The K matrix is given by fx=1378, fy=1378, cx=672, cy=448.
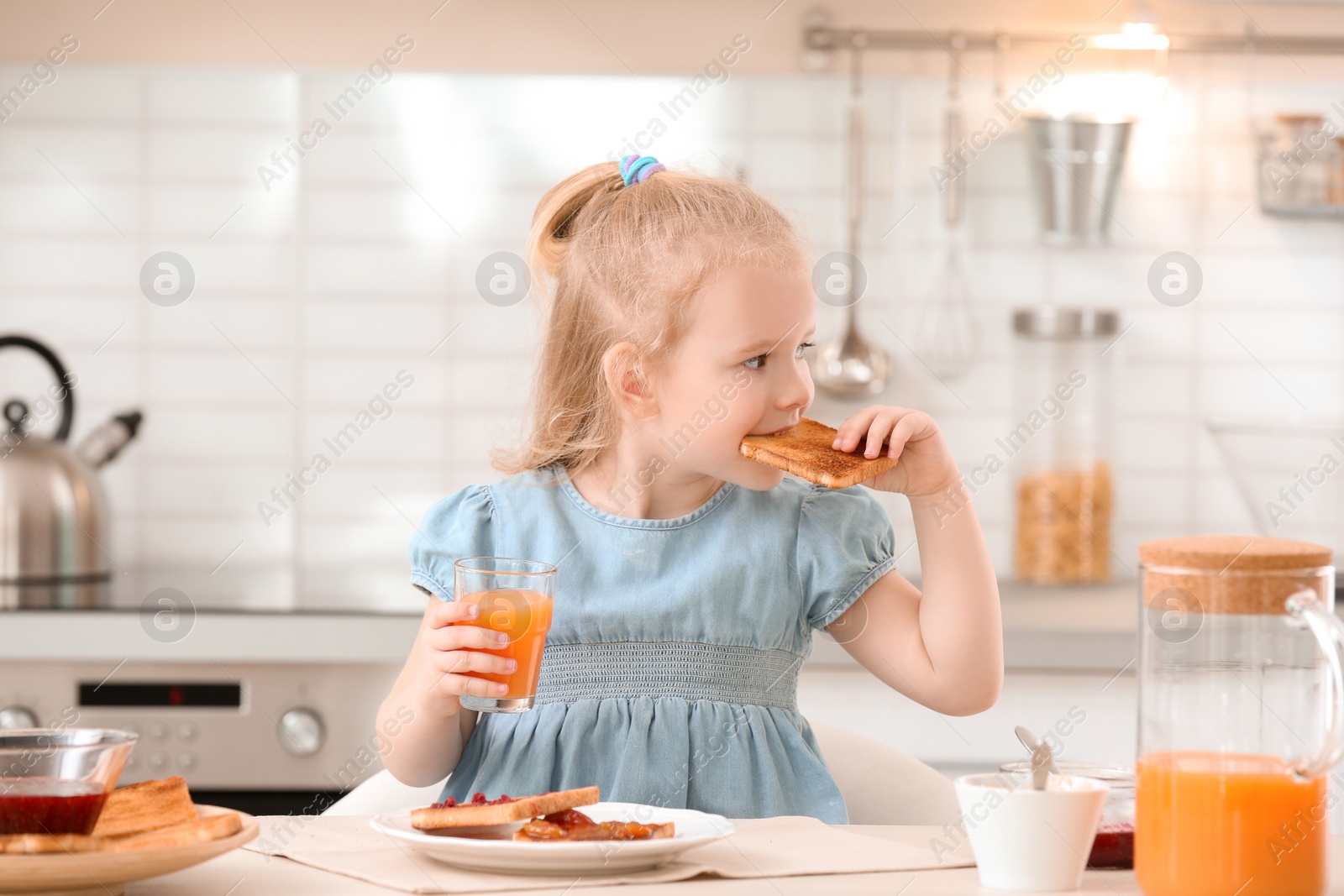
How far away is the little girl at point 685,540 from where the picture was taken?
1.11m

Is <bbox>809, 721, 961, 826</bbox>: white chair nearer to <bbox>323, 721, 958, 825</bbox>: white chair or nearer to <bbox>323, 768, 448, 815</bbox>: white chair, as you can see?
<bbox>323, 721, 958, 825</bbox>: white chair

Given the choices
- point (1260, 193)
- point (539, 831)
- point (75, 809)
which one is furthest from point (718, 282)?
point (1260, 193)

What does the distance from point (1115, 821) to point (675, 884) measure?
266mm

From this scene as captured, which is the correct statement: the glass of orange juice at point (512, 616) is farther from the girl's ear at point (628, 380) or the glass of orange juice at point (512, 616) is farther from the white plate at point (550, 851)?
the girl's ear at point (628, 380)

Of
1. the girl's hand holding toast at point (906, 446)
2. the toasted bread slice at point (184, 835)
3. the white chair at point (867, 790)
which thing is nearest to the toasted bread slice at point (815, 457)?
the girl's hand holding toast at point (906, 446)

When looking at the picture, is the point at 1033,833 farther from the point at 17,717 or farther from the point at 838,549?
the point at 17,717

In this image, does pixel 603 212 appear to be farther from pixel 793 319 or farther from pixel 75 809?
pixel 75 809

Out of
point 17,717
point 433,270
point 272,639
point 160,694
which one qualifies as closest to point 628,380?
point 272,639

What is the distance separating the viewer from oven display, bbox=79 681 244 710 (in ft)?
6.07

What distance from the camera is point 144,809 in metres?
0.77

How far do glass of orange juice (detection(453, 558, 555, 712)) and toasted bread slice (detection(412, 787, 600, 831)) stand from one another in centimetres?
14

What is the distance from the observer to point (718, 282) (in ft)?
3.71

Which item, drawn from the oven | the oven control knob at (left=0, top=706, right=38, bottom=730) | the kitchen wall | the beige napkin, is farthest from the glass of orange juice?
the kitchen wall

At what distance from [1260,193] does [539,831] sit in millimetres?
1958
